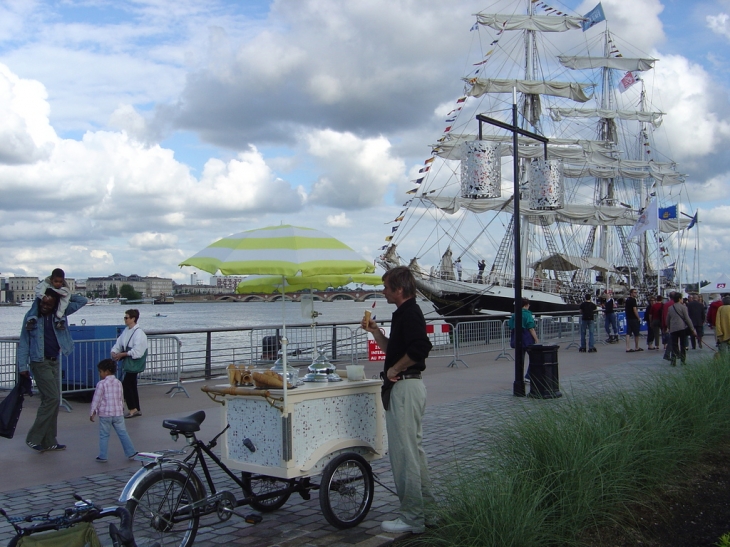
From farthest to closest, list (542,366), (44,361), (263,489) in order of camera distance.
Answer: (542,366), (44,361), (263,489)

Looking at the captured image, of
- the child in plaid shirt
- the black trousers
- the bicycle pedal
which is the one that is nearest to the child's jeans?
the child in plaid shirt

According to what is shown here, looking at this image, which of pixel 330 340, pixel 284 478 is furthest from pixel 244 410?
pixel 330 340

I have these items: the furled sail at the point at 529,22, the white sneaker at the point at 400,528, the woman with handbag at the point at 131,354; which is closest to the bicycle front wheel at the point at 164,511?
the white sneaker at the point at 400,528

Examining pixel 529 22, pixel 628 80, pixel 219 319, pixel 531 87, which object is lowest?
pixel 219 319

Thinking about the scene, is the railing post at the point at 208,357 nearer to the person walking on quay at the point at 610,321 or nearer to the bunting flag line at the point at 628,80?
the person walking on quay at the point at 610,321

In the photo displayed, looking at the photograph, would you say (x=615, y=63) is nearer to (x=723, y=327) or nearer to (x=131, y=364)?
(x=723, y=327)

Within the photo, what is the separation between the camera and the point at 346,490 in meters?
5.49

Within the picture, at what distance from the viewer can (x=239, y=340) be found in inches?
652

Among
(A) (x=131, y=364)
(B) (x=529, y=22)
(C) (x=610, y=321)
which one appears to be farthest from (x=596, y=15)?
(A) (x=131, y=364)

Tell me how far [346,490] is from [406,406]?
0.85 m

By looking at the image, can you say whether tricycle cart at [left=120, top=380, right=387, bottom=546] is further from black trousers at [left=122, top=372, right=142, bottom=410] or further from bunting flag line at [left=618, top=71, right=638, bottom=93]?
bunting flag line at [left=618, top=71, right=638, bottom=93]

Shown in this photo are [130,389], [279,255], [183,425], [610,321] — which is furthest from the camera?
[610,321]

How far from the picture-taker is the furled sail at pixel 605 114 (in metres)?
60.1

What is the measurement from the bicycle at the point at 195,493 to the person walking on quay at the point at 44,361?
3571mm
